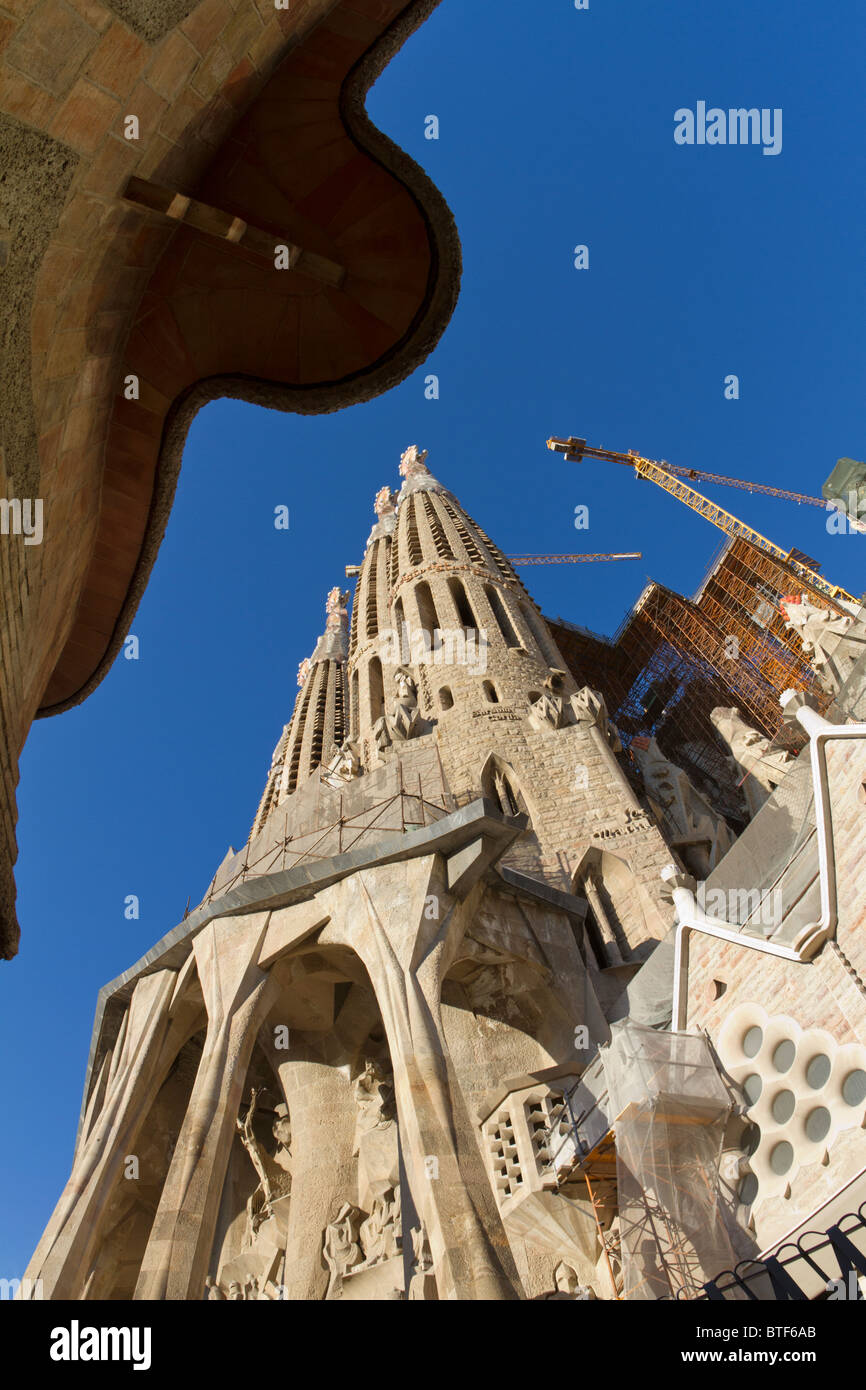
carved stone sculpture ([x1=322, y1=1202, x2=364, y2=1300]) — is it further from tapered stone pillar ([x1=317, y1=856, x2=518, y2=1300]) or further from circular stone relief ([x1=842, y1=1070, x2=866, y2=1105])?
Answer: circular stone relief ([x1=842, y1=1070, x2=866, y2=1105])

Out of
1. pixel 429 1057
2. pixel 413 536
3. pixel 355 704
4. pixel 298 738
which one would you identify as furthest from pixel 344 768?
pixel 298 738

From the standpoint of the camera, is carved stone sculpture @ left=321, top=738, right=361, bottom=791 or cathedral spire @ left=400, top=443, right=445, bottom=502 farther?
cathedral spire @ left=400, top=443, right=445, bottom=502

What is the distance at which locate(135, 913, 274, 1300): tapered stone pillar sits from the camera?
305 inches

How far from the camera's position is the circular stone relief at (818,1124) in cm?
754

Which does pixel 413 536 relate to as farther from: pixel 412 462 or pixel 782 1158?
pixel 782 1158

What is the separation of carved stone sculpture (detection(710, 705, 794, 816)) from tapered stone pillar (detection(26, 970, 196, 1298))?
14.6 meters

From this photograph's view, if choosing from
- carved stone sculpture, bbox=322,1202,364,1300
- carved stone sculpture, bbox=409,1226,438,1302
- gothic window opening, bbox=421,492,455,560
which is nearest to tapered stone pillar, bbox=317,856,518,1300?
carved stone sculpture, bbox=409,1226,438,1302

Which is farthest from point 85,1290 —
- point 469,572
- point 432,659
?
point 469,572

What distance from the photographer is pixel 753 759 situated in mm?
23000

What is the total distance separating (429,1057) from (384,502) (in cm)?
4045

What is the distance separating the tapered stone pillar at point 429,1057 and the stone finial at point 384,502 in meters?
36.7

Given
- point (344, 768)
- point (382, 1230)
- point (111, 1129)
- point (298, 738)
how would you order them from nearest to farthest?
point (111, 1129) → point (382, 1230) → point (344, 768) → point (298, 738)

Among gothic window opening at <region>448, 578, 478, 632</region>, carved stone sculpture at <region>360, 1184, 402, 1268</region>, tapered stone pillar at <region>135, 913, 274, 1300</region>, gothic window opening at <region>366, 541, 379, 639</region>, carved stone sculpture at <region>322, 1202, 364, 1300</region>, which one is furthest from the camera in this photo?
gothic window opening at <region>366, 541, 379, 639</region>

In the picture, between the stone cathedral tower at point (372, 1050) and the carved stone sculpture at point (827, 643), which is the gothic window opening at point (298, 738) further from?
the carved stone sculpture at point (827, 643)
